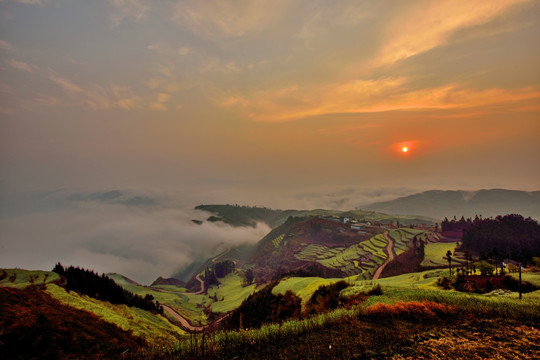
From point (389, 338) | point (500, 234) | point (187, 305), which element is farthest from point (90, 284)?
point (500, 234)

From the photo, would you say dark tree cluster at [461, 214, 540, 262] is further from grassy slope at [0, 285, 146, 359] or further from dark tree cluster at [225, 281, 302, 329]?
grassy slope at [0, 285, 146, 359]

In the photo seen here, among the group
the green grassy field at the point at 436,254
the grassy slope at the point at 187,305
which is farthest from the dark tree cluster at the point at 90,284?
the green grassy field at the point at 436,254

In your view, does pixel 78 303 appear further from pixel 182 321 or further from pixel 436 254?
pixel 436 254

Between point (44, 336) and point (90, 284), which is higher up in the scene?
point (44, 336)

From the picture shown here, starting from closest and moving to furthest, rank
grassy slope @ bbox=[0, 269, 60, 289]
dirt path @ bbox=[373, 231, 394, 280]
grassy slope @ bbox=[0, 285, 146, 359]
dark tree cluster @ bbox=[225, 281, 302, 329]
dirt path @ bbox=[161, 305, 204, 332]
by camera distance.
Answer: grassy slope @ bbox=[0, 285, 146, 359]
grassy slope @ bbox=[0, 269, 60, 289]
dark tree cluster @ bbox=[225, 281, 302, 329]
dirt path @ bbox=[161, 305, 204, 332]
dirt path @ bbox=[373, 231, 394, 280]

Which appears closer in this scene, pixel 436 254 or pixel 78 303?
pixel 78 303

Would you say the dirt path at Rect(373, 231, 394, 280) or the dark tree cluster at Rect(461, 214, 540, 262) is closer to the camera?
the dark tree cluster at Rect(461, 214, 540, 262)

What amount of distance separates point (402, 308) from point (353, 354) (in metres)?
6.43

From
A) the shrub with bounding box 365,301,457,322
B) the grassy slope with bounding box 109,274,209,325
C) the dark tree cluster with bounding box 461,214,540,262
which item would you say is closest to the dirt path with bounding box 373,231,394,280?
the dark tree cluster with bounding box 461,214,540,262

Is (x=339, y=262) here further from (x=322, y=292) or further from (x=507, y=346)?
(x=507, y=346)

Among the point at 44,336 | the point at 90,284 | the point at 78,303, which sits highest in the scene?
the point at 44,336

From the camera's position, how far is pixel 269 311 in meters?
46.9

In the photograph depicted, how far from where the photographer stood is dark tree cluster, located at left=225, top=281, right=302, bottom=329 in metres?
39.0

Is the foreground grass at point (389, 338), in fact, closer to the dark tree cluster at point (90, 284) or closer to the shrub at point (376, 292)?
the shrub at point (376, 292)
